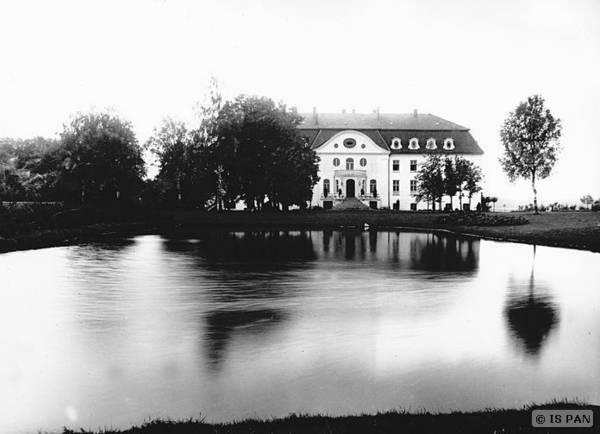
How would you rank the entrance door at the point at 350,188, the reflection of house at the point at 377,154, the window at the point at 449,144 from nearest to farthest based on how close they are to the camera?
the reflection of house at the point at 377,154 < the entrance door at the point at 350,188 < the window at the point at 449,144

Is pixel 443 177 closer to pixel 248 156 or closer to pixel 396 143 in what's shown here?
pixel 248 156

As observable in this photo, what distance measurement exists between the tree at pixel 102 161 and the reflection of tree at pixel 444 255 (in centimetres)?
3319

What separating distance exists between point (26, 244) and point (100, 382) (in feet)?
69.9

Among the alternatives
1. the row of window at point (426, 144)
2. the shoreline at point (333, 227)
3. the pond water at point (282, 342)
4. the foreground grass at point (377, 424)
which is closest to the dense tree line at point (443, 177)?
the shoreline at point (333, 227)

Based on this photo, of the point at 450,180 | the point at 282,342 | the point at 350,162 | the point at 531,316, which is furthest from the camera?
the point at 350,162

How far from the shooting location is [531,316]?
11266mm

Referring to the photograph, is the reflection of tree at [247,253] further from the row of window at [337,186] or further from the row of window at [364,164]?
the row of window at [364,164]

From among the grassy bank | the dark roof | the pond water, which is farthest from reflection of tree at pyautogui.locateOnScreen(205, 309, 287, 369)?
the dark roof

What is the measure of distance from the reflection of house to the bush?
106ft

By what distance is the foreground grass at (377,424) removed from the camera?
16.7 ft

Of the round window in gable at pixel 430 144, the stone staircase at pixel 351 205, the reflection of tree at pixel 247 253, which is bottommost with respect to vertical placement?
the reflection of tree at pixel 247 253

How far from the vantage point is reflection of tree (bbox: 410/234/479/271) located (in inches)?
794

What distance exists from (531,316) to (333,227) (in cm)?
→ 3953

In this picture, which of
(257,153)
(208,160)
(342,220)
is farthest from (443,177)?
(208,160)
